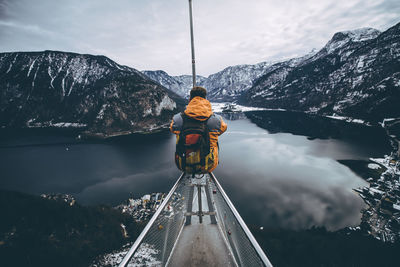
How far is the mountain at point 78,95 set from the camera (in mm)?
109062

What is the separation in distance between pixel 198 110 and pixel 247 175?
3732cm

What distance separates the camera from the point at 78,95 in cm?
14175

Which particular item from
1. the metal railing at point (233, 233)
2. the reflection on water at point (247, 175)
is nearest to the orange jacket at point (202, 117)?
the metal railing at point (233, 233)

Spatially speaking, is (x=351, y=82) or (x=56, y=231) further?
(x=351, y=82)

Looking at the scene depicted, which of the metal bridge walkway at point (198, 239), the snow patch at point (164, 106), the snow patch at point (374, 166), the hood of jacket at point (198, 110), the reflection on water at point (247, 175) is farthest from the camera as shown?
the snow patch at point (164, 106)

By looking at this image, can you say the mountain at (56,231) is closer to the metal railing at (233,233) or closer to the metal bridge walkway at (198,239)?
the metal bridge walkway at (198,239)

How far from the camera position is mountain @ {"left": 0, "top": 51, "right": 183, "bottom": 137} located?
10906 centimetres

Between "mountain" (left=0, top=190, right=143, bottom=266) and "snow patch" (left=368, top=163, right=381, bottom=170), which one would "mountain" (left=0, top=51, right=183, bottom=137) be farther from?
"snow patch" (left=368, top=163, right=381, bottom=170)

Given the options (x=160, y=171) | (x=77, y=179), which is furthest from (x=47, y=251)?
(x=160, y=171)

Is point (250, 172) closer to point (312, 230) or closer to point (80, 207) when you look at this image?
point (312, 230)

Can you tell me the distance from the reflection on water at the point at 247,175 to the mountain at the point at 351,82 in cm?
4007

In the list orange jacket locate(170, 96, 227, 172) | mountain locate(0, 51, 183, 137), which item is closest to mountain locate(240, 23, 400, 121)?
mountain locate(0, 51, 183, 137)

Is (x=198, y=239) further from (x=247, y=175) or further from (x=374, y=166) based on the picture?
(x=374, y=166)

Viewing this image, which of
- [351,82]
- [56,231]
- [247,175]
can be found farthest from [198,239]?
[351,82]
